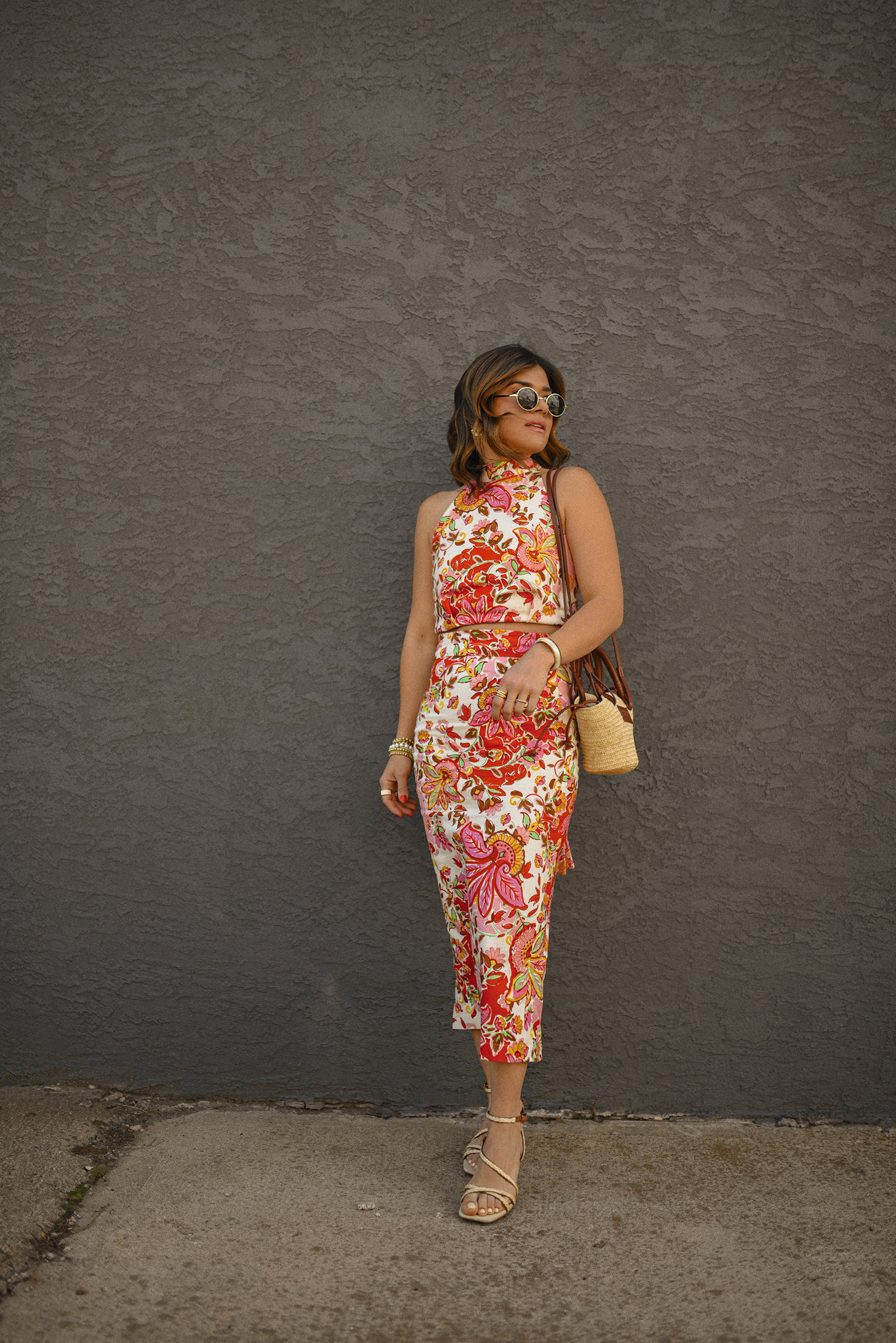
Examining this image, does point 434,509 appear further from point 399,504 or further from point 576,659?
point 576,659

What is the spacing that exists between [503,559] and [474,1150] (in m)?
1.47

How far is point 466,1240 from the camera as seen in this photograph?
1963mm

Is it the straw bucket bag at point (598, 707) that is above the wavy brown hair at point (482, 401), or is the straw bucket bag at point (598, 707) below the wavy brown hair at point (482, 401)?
below

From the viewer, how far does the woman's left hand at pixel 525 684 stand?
6.67 feet

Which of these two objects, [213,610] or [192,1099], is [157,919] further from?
[213,610]

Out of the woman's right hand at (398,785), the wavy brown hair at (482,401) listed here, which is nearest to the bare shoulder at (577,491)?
the wavy brown hair at (482,401)

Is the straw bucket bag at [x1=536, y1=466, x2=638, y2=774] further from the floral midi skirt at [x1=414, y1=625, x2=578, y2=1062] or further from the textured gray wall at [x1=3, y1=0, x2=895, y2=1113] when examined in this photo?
the textured gray wall at [x1=3, y1=0, x2=895, y2=1113]

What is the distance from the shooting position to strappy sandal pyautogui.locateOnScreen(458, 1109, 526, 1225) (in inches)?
79.8

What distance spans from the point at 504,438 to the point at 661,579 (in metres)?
0.63

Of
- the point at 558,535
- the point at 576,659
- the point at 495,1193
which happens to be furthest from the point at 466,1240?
the point at 558,535

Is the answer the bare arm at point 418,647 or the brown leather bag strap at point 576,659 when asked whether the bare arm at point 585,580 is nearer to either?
the brown leather bag strap at point 576,659

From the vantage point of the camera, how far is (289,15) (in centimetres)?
260

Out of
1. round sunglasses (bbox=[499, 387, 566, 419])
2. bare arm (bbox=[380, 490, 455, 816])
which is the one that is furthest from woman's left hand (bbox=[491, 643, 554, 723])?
round sunglasses (bbox=[499, 387, 566, 419])

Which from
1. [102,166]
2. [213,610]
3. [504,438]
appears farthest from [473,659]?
[102,166]
